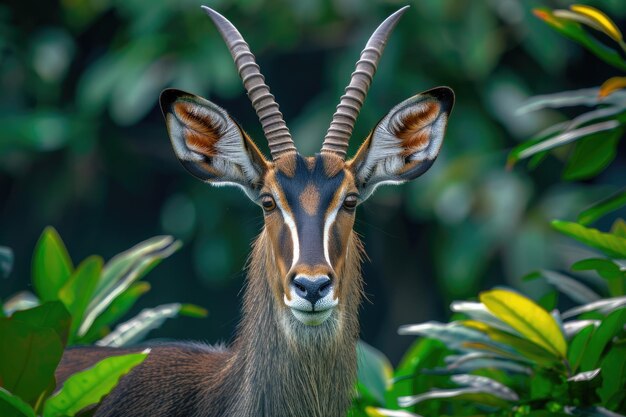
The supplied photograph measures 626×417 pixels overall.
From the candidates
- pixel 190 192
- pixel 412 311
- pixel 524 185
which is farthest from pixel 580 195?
pixel 190 192

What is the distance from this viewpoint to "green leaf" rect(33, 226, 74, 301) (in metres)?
5.09

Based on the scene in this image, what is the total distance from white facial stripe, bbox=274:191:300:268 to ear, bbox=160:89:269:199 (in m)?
0.19

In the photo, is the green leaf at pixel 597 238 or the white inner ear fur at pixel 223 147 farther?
the white inner ear fur at pixel 223 147

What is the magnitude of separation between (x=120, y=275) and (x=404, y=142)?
1.39 m

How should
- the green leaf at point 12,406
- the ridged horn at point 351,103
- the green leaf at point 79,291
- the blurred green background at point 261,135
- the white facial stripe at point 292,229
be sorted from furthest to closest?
the blurred green background at point 261,135, the green leaf at point 79,291, the ridged horn at point 351,103, the white facial stripe at point 292,229, the green leaf at point 12,406

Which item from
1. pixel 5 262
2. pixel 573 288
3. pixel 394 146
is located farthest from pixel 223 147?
pixel 573 288

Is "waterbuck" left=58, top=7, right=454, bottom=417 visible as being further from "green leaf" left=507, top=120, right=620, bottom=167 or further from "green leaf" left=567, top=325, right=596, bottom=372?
"green leaf" left=567, top=325, right=596, bottom=372

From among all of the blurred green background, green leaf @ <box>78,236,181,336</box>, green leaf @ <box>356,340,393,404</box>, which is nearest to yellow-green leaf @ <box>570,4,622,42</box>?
green leaf @ <box>356,340,393,404</box>

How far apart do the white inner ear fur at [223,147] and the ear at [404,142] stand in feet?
1.24

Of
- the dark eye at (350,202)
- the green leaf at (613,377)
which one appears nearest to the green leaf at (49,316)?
the dark eye at (350,202)

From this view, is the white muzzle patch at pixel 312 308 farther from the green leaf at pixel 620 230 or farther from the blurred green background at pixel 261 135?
the blurred green background at pixel 261 135

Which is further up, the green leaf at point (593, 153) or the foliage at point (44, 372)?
the green leaf at point (593, 153)

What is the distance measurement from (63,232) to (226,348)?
777 cm

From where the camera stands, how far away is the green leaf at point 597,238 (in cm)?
391
